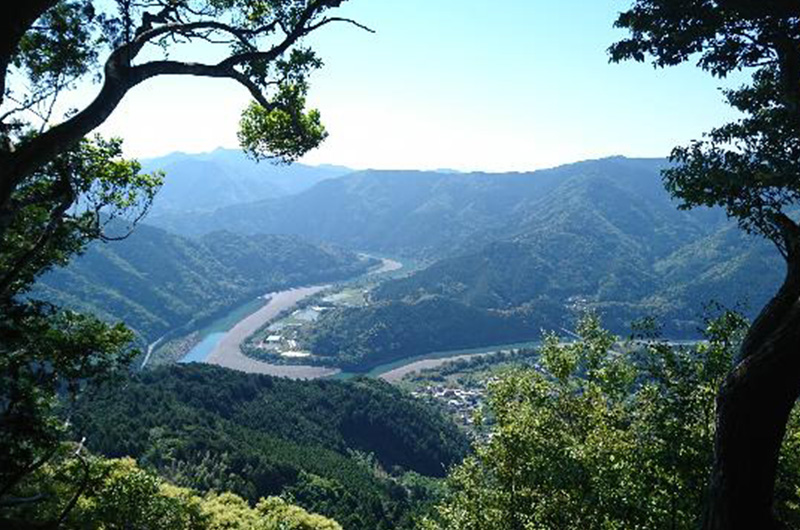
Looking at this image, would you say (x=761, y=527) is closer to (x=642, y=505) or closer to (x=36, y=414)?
(x=642, y=505)

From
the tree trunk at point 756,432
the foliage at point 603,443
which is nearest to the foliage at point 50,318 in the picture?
the tree trunk at point 756,432

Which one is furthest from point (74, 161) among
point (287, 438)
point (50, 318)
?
point (287, 438)

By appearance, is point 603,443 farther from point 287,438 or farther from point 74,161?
point 287,438

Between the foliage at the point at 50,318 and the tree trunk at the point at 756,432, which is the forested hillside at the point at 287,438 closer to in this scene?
the foliage at the point at 50,318

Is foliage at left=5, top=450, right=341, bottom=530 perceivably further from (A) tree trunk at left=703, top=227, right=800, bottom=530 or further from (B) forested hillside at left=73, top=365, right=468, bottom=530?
(B) forested hillside at left=73, top=365, right=468, bottom=530

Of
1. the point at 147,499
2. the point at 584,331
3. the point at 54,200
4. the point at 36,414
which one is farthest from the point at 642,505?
the point at 147,499
